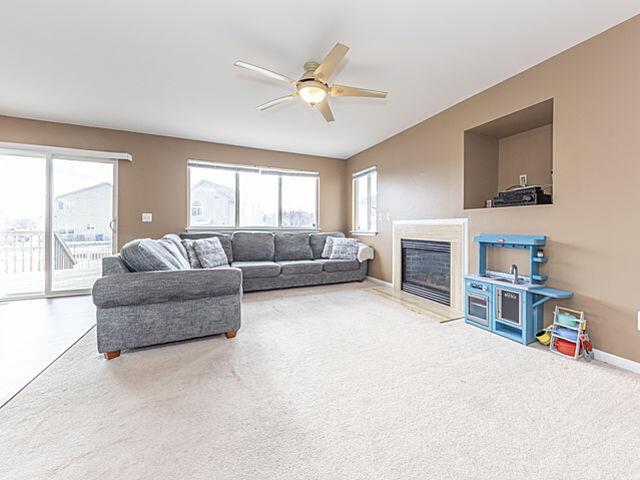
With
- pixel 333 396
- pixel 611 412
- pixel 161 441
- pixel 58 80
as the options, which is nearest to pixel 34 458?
pixel 161 441

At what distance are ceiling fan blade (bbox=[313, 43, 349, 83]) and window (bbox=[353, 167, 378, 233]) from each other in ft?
9.54

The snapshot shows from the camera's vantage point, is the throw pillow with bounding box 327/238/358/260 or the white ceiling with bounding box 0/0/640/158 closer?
the white ceiling with bounding box 0/0/640/158

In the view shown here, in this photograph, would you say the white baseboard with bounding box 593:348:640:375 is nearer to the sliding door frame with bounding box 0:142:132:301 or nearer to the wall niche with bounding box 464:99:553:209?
the wall niche with bounding box 464:99:553:209

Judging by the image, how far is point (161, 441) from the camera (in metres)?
1.29

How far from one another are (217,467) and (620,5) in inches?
142

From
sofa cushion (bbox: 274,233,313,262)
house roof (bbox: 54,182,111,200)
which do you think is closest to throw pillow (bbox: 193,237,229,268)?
sofa cushion (bbox: 274,233,313,262)

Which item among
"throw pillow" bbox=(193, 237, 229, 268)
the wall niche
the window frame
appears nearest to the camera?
the wall niche

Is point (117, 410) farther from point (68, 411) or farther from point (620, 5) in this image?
point (620, 5)

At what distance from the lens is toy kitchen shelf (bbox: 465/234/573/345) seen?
2404 mm

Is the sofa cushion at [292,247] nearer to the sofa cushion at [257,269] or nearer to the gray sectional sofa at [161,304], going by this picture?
the sofa cushion at [257,269]

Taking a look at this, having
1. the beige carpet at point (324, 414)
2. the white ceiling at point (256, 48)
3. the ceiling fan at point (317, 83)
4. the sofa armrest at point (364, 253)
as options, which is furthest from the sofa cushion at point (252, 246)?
the ceiling fan at point (317, 83)

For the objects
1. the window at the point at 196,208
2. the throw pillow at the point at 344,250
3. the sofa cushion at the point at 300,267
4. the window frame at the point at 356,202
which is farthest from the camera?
the window frame at the point at 356,202

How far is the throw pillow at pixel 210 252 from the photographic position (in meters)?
4.04

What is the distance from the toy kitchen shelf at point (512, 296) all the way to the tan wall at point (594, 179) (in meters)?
0.12
